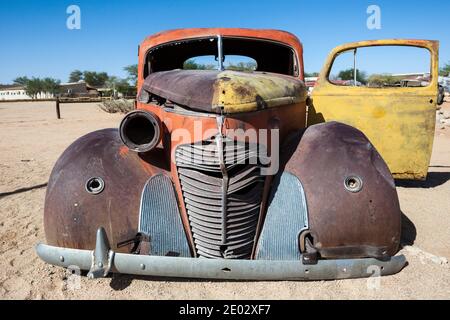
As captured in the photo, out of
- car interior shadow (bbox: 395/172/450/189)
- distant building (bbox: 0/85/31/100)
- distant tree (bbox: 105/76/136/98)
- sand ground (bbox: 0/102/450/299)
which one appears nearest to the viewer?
sand ground (bbox: 0/102/450/299)

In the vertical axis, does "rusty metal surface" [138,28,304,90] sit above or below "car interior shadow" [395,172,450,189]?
above

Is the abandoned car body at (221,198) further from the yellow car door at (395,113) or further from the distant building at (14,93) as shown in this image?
the distant building at (14,93)

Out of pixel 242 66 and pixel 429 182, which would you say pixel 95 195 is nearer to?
pixel 242 66

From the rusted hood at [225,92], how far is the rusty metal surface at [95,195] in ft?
1.63

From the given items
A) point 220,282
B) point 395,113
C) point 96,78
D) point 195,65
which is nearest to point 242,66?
point 195,65

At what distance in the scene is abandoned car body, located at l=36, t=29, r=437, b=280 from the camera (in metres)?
2.37

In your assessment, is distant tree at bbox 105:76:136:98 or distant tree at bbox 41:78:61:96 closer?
distant tree at bbox 105:76:136:98

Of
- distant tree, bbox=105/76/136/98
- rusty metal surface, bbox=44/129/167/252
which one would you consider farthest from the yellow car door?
distant tree, bbox=105/76/136/98

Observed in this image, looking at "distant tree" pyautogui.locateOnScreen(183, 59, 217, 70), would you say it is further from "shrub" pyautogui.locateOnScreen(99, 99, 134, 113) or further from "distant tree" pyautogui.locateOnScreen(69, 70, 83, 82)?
"distant tree" pyautogui.locateOnScreen(69, 70, 83, 82)

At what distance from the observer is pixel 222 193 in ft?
7.98

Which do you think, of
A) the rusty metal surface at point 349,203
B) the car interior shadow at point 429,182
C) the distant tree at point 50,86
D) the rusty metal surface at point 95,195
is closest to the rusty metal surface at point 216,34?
the rusty metal surface at point 95,195

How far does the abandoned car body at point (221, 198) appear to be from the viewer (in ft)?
7.76
